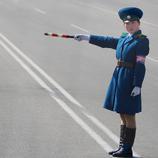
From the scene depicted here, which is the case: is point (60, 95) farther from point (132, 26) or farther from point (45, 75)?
point (132, 26)

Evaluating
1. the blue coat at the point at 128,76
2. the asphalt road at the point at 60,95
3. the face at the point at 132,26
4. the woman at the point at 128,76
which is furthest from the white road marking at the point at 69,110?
the face at the point at 132,26

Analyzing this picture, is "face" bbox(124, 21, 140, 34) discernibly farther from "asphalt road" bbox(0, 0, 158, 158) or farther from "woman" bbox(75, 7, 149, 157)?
"asphalt road" bbox(0, 0, 158, 158)

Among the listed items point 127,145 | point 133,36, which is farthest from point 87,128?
point 133,36

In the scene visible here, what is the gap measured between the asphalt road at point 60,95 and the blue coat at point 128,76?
2.22ft

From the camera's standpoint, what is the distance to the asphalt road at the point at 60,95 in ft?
31.3

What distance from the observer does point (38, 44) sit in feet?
67.7

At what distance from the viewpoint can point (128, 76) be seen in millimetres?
8945

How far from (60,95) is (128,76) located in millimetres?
4419

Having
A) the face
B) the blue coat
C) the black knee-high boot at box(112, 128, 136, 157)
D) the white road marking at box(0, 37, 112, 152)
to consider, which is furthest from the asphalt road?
the face

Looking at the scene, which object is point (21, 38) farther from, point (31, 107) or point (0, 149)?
point (0, 149)

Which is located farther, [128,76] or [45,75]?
[45,75]

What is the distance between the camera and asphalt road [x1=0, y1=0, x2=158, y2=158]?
9.55 meters

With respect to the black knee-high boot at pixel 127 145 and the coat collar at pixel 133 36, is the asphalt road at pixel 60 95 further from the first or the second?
the coat collar at pixel 133 36

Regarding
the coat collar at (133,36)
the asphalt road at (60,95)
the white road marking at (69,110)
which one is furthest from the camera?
the white road marking at (69,110)
